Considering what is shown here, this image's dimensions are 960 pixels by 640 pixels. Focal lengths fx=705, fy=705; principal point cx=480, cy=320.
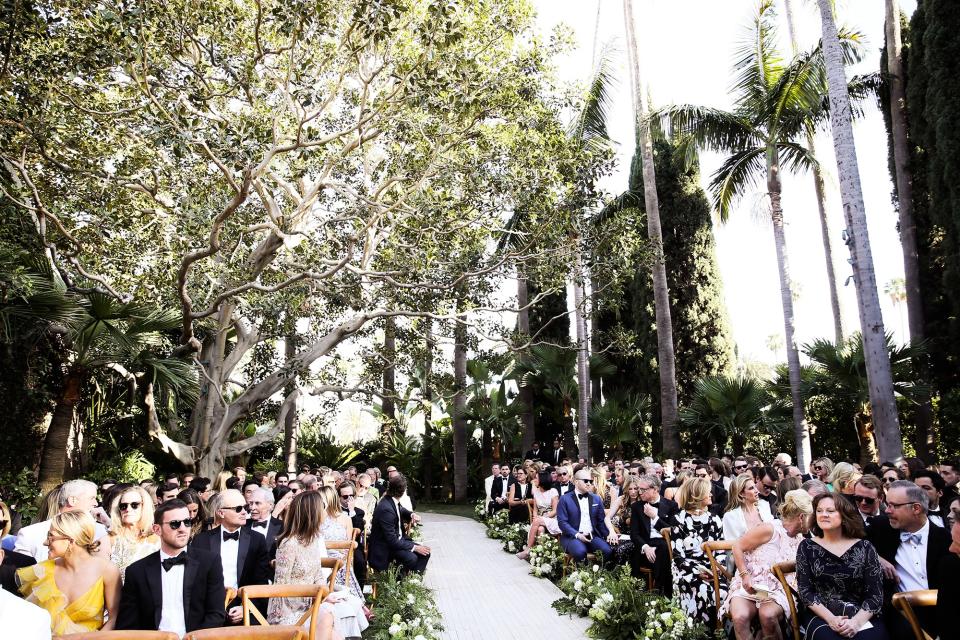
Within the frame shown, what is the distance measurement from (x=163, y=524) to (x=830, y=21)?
13493 mm

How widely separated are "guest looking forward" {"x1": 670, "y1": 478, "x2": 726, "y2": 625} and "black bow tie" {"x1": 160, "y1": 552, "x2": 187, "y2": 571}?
14.8 ft

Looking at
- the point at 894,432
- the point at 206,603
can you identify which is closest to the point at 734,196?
the point at 894,432

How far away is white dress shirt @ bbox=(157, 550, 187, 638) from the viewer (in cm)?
423

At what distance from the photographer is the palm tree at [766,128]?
1667 centimetres

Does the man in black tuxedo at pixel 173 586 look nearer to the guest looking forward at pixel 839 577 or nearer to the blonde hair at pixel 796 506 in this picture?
the guest looking forward at pixel 839 577

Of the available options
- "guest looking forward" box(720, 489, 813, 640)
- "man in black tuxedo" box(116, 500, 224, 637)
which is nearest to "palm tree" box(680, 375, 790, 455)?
"guest looking forward" box(720, 489, 813, 640)

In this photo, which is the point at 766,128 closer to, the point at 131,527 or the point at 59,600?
the point at 131,527

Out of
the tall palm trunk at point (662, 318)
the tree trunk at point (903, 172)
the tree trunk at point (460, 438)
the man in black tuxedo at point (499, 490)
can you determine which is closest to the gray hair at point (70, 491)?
the man in black tuxedo at point (499, 490)

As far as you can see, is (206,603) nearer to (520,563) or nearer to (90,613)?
(90,613)

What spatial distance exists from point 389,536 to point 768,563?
4.66m

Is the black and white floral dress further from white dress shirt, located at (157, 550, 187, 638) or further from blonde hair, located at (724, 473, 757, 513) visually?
white dress shirt, located at (157, 550, 187, 638)

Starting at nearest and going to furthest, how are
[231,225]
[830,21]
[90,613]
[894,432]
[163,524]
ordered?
[90,613] → [163,524] → [231,225] → [894,432] → [830,21]

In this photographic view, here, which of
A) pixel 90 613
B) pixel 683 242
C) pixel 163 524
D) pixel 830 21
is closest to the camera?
pixel 90 613

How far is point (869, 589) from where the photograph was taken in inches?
185
